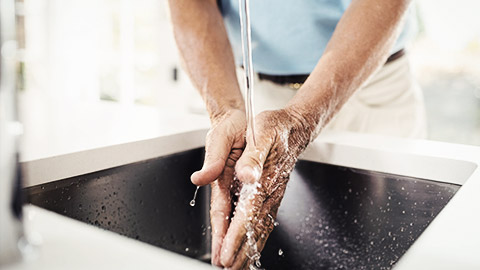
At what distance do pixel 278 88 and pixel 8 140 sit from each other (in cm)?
91

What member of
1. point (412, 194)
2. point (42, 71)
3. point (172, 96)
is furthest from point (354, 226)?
point (42, 71)

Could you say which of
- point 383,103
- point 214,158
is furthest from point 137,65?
point 214,158

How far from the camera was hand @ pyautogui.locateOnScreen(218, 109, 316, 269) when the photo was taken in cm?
53

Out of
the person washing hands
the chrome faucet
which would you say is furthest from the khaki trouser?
the chrome faucet

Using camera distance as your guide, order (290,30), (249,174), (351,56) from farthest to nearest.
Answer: (290,30)
(351,56)
(249,174)

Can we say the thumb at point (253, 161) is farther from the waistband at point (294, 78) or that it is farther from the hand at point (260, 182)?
the waistband at point (294, 78)

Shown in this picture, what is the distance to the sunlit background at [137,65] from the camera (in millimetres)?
1038

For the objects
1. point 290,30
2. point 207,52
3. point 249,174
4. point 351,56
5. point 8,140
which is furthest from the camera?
point 290,30

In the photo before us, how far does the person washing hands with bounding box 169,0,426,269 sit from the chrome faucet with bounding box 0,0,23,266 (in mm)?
318

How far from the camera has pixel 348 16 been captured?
80 centimetres

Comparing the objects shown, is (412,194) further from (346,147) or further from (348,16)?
(348,16)

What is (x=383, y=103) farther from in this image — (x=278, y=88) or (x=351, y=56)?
(x=351, y=56)

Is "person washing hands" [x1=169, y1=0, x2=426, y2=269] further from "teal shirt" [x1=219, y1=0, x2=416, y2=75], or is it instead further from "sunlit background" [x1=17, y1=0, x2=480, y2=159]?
"sunlit background" [x1=17, y1=0, x2=480, y2=159]

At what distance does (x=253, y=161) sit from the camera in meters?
0.56
